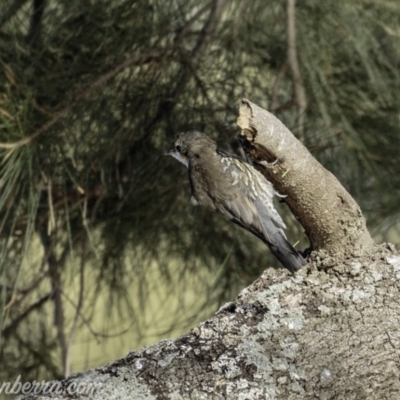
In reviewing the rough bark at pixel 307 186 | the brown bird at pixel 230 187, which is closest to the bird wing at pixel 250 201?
the brown bird at pixel 230 187

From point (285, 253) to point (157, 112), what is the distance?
33 centimetres

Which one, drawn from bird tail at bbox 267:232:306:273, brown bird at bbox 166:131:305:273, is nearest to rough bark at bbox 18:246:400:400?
bird tail at bbox 267:232:306:273

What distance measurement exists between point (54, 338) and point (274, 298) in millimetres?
832

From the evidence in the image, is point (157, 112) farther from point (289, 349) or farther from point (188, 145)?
point (289, 349)

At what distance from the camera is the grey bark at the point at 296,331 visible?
0.92m

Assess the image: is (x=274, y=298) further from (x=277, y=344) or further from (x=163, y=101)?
(x=163, y=101)

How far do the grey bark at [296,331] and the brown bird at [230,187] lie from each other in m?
Answer: 0.38

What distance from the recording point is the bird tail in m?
1.26

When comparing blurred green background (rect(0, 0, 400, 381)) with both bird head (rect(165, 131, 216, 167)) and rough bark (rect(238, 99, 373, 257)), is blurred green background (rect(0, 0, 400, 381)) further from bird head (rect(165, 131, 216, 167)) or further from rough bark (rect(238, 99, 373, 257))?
rough bark (rect(238, 99, 373, 257))

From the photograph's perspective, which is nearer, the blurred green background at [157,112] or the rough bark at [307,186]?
the rough bark at [307,186]

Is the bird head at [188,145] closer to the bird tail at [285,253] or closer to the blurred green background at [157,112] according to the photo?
the blurred green background at [157,112]

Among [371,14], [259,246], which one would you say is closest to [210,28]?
[371,14]

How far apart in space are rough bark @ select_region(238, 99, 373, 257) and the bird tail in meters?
0.20

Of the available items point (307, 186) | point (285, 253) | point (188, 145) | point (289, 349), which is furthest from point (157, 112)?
point (289, 349)
